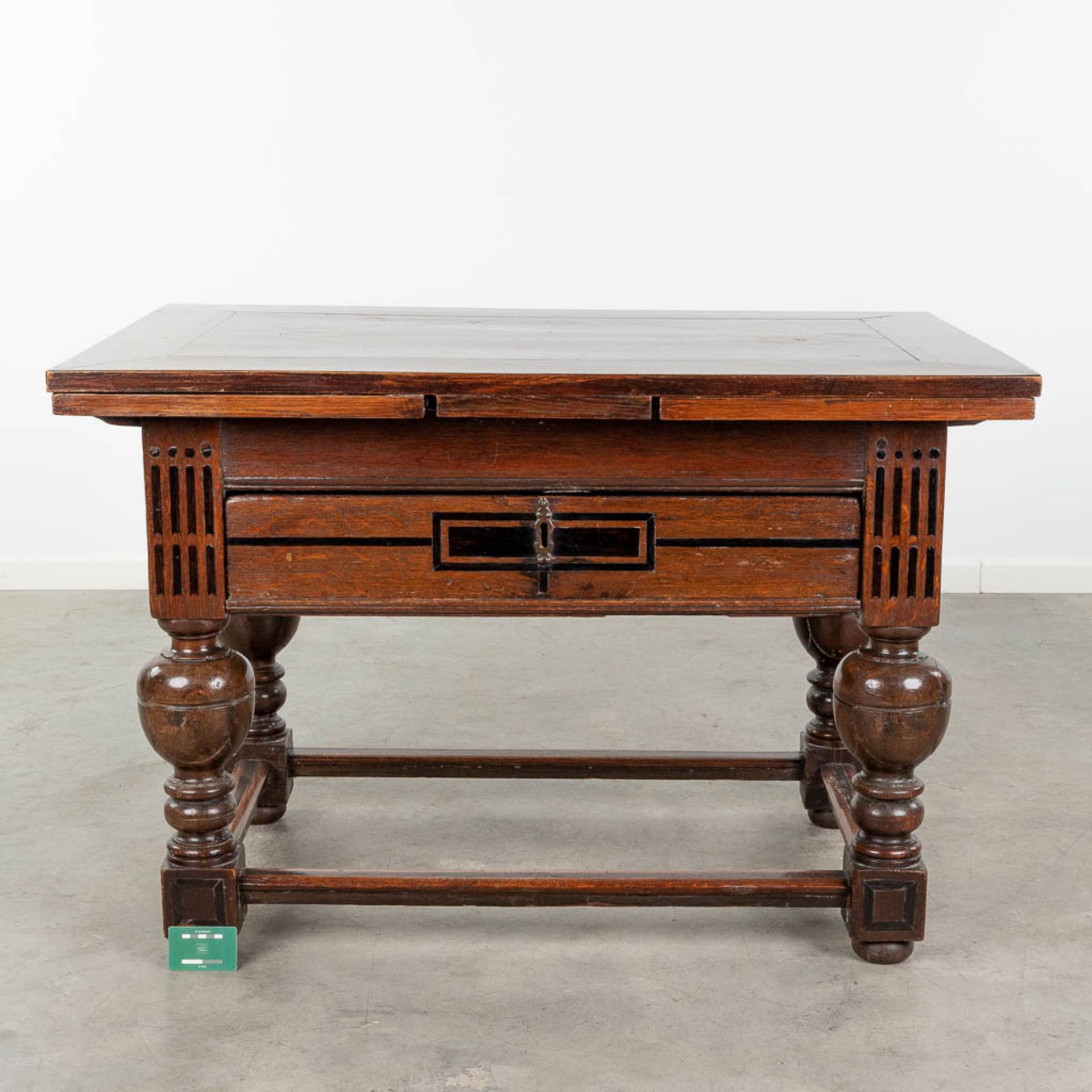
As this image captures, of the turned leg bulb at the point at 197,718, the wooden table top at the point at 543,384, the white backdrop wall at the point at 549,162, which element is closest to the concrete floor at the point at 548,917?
the turned leg bulb at the point at 197,718

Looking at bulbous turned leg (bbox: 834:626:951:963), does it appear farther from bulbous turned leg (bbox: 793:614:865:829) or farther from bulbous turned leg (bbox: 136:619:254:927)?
bulbous turned leg (bbox: 136:619:254:927)

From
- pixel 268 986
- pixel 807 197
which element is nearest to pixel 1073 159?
pixel 807 197

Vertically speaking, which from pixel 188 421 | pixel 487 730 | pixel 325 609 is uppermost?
pixel 188 421

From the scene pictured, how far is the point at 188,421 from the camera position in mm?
2504

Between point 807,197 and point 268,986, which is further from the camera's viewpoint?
point 807,197

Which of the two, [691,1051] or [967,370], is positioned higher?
[967,370]

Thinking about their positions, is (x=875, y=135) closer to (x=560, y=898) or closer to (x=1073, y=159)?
(x=1073, y=159)

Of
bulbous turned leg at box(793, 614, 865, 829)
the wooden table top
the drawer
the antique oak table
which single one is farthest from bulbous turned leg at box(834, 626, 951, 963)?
bulbous turned leg at box(793, 614, 865, 829)

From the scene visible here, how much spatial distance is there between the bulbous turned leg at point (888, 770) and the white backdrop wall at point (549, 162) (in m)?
2.81

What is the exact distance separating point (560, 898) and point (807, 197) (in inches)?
123

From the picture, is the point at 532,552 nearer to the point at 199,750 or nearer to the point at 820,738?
the point at 199,750

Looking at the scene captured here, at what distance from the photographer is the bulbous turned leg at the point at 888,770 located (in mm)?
2613

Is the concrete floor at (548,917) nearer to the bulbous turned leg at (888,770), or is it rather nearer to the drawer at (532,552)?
the bulbous turned leg at (888,770)

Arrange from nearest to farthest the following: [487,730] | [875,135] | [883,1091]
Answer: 1. [883,1091]
2. [487,730]
3. [875,135]
